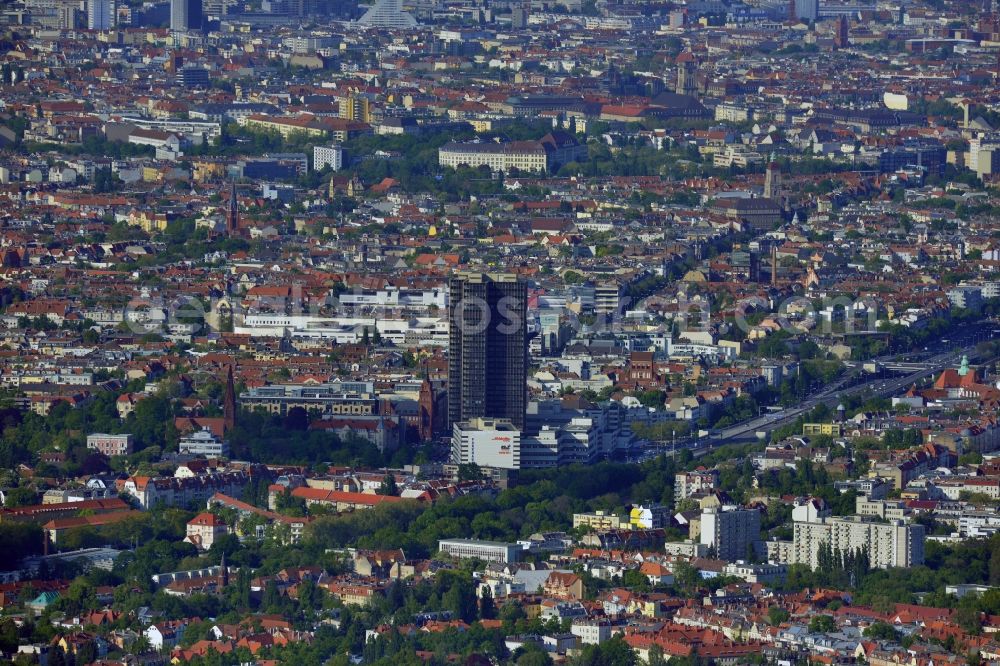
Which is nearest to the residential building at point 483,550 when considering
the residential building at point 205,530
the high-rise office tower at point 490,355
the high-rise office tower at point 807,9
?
the residential building at point 205,530

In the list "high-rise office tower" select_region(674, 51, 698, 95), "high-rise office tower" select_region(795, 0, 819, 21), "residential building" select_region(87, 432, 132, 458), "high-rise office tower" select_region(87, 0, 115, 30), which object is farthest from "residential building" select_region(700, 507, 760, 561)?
"high-rise office tower" select_region(795, 0, 819, 21)

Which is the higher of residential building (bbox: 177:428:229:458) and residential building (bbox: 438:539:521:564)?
residential building (bbox: 438:539:521:564)

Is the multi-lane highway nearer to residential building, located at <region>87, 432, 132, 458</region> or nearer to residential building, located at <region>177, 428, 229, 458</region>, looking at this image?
residential building, located at <region>177, 428, 229, 458</region>

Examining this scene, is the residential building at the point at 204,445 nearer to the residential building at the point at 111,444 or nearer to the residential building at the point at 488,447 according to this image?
the residential building at the point at 111,444

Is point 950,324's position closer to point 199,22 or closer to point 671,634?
point 671,634

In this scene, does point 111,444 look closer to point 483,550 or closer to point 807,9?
point 483,550
